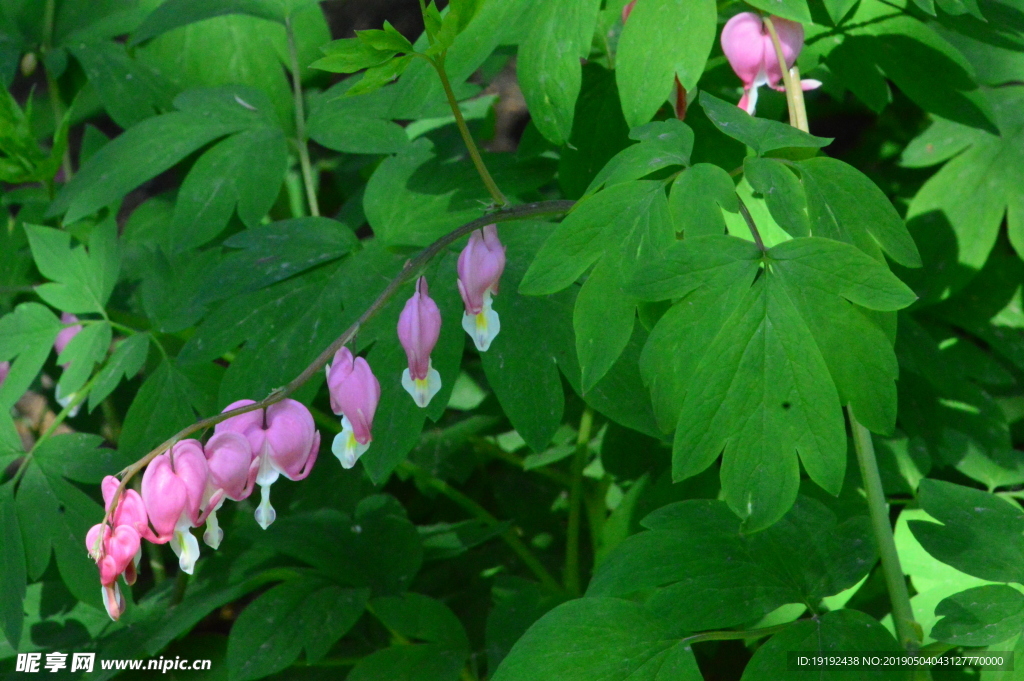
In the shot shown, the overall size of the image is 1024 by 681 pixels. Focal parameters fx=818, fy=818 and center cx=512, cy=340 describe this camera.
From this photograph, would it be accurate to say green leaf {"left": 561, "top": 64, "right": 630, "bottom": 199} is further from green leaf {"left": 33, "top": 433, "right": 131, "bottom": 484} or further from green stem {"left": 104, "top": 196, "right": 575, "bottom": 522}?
green leaf {"left": 33, "top": 433, "right": 131, "bottom": 484}

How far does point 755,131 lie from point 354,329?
541 mm

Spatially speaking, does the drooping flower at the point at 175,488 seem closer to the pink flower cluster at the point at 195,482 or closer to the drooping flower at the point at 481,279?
the pink flower cluster at the point at 195,482

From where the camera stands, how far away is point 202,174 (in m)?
1.46

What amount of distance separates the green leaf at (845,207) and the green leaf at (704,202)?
0.12 metres

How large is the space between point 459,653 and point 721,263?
2.78ft

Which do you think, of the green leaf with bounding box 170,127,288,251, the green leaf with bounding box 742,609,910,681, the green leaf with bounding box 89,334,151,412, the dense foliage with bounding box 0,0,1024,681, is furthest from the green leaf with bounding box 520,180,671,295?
the green leaf with bounding box 89,334,151,412

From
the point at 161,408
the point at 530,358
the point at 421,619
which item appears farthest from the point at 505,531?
the point at 161,408

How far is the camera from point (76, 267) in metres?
1.50

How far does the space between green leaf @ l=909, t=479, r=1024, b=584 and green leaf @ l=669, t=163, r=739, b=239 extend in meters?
0.51

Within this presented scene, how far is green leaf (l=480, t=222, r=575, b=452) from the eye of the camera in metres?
1.18

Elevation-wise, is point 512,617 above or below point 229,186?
below

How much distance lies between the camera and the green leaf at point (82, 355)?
1.40 metres

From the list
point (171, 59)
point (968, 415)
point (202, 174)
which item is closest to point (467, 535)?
point (202, 174)

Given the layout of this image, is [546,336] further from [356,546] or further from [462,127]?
[356,546]
